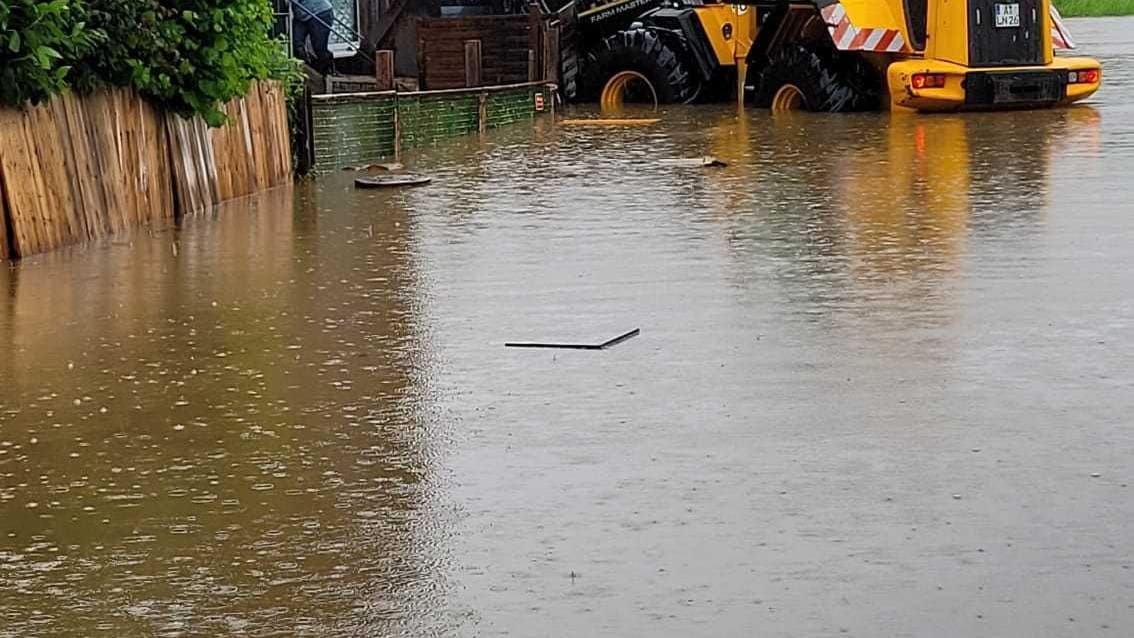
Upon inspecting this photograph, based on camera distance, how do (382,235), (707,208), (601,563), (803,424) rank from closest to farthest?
(601,563)
(803,424)
(382,235)
(707,208)

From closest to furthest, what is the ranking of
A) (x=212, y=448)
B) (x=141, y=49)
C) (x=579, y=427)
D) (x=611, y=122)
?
1. (x=212, y=448)
2. (x=579, y=427)
3. (x=141, y=49)
4. (x=611, y=122)

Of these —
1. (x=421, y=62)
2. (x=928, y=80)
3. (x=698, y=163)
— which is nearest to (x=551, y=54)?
(x=421, y=62)

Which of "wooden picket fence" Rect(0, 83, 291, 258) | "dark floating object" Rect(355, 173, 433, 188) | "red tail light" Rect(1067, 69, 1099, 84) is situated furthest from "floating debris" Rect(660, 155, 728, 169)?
"red tail light" Rect(1067, 69, 1099, 84)

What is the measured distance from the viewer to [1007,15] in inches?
1000

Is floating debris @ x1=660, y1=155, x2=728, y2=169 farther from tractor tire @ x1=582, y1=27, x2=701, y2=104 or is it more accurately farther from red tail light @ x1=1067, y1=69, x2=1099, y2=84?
tractor tire @ x1=582, y1=27, x2=701, y2=104

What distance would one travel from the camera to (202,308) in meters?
10.7

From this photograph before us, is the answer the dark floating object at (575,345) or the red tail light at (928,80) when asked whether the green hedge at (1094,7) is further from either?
the dark floating object at (575,345)

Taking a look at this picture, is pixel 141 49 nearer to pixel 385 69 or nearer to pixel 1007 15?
pixel 385 69

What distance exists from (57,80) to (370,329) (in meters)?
3.49

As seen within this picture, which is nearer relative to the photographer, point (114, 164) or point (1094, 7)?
point (114, 164)

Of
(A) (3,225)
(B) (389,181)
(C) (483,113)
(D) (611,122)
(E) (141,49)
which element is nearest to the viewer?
(A) (3,225)

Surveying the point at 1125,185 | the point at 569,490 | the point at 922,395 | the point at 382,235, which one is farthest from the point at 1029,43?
the point at 569,490

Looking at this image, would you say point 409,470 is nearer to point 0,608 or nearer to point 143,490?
point 143,490

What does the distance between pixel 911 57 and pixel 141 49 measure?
13312 millimetres
